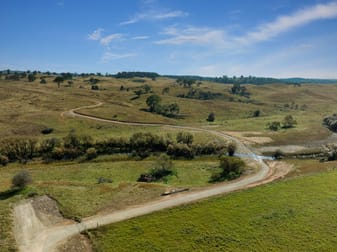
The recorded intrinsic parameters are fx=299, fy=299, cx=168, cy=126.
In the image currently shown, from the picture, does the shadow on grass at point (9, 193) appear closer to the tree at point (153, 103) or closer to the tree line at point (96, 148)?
the tree line at point (96, 148)

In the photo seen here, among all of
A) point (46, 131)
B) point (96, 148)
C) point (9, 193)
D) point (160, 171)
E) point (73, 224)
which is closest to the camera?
point (73, 224)

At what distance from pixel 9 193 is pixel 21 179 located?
236 centimetres

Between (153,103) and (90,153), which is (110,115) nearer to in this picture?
(153,103)

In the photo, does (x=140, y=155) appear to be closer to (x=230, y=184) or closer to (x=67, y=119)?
(x=230, y=184)

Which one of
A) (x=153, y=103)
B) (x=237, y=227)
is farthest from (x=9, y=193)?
(x=153, y=103)

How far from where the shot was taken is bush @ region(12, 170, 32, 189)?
139 feet

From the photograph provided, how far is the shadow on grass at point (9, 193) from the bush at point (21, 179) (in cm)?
63

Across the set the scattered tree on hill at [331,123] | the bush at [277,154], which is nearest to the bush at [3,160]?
the bush at [277,154]

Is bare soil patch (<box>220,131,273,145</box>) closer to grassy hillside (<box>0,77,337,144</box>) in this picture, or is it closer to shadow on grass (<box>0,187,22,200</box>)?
grassy hillside (<box>0,77,337,144</box>)

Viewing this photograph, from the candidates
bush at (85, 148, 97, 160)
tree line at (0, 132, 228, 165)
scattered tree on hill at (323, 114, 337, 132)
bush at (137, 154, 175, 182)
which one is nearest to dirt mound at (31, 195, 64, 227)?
bush at (137, 154, 175, 182)

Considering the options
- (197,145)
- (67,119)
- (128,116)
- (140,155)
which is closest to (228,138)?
(197,145)

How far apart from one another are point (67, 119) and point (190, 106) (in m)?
71.0

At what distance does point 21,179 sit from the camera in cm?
Result: 4256

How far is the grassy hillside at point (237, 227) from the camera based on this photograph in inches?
1202
